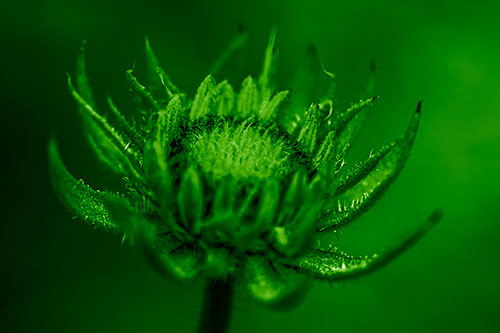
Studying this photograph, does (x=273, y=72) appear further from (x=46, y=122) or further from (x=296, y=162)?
(x=46, y=122)

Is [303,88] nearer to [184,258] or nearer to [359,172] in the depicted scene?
[359,172]

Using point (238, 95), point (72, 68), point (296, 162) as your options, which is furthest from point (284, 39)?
point (296, 162)

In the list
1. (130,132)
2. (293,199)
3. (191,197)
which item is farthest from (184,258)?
(130,132)

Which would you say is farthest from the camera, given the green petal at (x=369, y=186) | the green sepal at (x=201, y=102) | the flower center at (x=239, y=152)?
the green sepal at (x=201, y=102)

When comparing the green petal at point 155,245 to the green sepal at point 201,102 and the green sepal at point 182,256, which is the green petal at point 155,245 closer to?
the green sepal at point 182,256

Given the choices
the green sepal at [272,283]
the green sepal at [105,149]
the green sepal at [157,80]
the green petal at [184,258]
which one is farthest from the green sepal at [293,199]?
the green sepal at [157,80]

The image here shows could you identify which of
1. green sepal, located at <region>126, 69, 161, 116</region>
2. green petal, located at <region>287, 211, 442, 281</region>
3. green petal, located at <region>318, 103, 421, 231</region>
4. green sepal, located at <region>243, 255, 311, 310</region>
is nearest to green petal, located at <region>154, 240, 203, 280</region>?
green sepal, located at <region>243, 255, 311, 310</region>

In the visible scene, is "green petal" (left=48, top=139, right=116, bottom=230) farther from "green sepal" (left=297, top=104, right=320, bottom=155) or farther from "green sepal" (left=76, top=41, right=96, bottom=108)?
"green sepal" (left=297, top=104, right=320, bottom=155)
